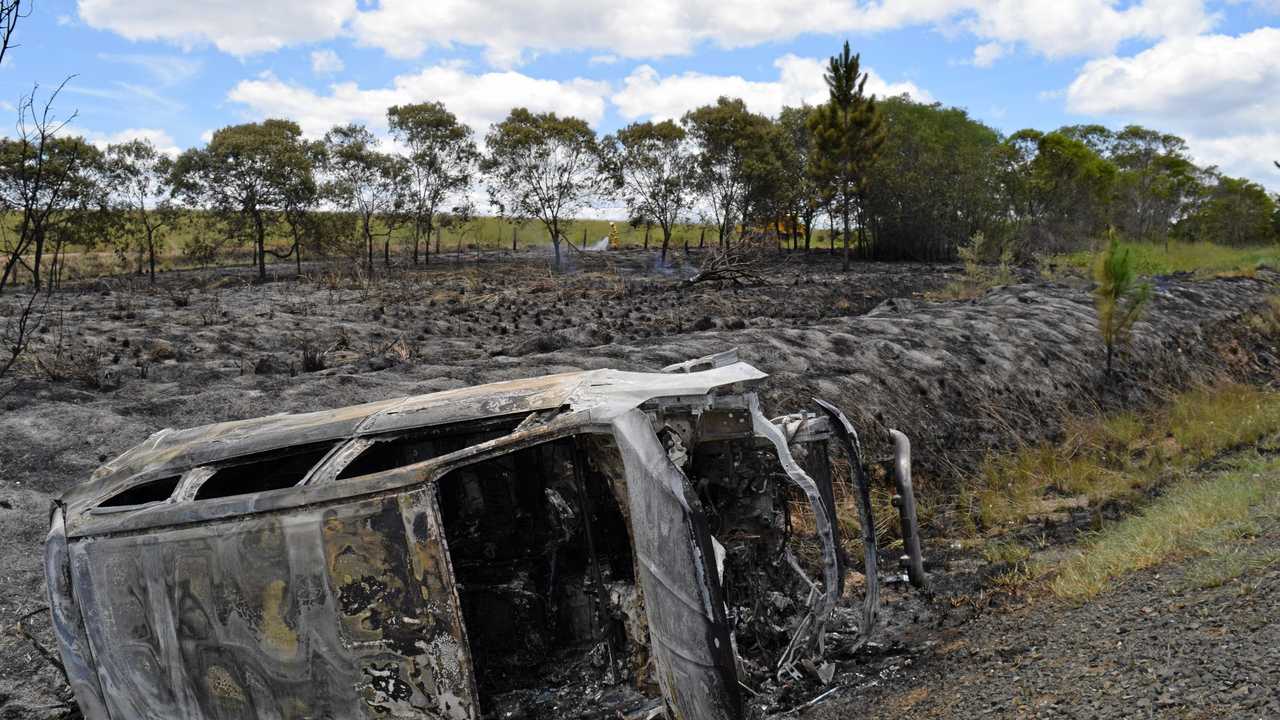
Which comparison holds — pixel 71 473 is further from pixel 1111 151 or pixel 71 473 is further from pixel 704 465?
pixel 1111 151

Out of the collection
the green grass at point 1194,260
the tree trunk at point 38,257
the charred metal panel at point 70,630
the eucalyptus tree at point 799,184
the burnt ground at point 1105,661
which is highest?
the eucalyptus tree at point 799,184

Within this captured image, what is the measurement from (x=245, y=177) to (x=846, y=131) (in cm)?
2317

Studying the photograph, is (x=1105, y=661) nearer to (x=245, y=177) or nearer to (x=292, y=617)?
(x=292, y=617)

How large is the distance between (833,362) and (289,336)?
8693mm

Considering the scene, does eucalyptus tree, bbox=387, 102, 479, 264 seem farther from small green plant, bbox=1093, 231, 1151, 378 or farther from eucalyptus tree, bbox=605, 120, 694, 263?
small green plant, bbox=1093, 231, 1151, 378

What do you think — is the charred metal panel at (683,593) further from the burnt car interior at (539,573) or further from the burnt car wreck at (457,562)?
the burnt car interior at (539,573)

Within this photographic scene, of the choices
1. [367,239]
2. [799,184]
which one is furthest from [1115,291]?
[367,239]

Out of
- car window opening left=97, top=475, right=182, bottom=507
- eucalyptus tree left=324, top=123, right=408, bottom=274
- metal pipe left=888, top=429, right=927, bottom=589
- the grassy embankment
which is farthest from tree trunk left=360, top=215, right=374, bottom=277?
metal pipe left=888, top=429, right=927, bottom=589

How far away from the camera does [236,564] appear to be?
406 cm

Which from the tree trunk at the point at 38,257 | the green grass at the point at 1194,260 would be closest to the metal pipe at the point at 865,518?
the tree trunk at the point at 38,257

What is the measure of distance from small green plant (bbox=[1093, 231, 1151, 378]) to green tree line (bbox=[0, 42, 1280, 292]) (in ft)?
56.4

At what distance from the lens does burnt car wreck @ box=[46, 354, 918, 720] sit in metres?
3.88

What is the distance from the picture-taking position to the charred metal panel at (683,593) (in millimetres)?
3828

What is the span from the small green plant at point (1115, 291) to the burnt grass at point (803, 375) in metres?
0.67
